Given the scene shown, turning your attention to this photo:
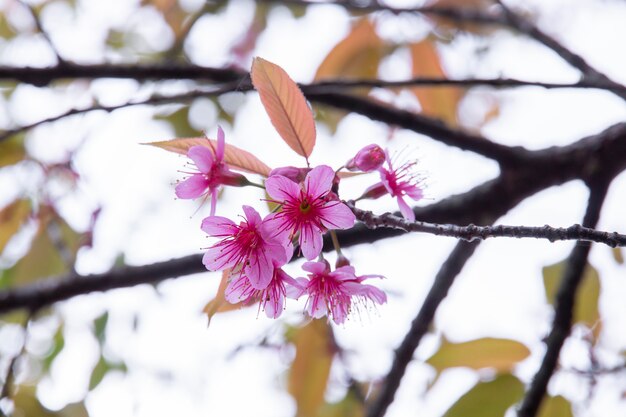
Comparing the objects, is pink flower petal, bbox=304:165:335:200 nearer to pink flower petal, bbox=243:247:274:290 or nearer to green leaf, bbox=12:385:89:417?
pink flower petal, bbox=243:247:274:290

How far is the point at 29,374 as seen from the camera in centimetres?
197

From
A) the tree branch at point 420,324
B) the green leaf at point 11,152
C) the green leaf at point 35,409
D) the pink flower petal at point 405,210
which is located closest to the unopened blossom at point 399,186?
the pink flower petal at point 405,210

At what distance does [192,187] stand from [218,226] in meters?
0.07

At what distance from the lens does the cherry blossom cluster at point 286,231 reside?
2.64ft

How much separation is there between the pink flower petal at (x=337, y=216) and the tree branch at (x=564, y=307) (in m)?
0.63

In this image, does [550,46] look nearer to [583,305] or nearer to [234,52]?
[583,305]

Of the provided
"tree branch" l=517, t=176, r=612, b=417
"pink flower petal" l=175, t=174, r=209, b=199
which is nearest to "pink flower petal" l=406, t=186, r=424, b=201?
"pink flower petal" l=175, t=174, r=209, b=199

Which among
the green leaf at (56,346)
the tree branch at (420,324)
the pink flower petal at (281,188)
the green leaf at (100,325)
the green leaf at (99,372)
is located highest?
the pink flower petal at (281,188)

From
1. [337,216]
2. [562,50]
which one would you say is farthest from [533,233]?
[562,50]

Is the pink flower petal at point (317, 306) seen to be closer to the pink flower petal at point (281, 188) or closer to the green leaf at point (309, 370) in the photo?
the pink flower petal at point (281, 188)

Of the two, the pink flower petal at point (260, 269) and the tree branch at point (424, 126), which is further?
the tree branch at point (424, 126)

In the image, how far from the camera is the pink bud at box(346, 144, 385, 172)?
0.88m

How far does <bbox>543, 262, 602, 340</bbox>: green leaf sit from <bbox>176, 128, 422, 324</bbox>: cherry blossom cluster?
0.64 metres

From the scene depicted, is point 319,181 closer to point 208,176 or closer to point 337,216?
point 337,216
